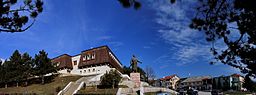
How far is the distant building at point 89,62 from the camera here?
2963 inches

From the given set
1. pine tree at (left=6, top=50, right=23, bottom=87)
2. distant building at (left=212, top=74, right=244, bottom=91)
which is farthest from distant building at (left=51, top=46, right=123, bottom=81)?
distant building at (left=212, top=74, right=244, bottom=91)

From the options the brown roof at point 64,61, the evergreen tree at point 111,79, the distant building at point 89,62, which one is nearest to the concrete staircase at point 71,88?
the evergreen tree at point 111,79

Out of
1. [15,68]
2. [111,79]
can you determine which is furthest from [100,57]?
[111,79]

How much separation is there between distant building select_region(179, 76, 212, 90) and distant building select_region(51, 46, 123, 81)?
51.3 metres

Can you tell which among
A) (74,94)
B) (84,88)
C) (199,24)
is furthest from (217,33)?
(84,88)

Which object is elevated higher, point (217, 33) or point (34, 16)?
point (34, 16)

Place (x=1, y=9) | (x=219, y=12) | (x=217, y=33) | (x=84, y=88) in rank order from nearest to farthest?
(x=219, y=12)
(x=217, y=33)
(x=1, y=9)
(x=84, y=88)

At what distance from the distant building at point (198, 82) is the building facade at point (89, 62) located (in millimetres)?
51323

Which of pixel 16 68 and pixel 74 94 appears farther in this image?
pixel 16 68

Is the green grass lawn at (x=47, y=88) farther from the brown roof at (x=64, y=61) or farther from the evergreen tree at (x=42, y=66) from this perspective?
the brown roof at (x=64, y=61)

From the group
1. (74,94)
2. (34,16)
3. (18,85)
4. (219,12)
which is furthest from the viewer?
(18,85)

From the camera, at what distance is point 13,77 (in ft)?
235

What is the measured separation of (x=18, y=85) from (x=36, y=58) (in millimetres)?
12957

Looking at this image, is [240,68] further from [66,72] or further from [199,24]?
[66,72]
